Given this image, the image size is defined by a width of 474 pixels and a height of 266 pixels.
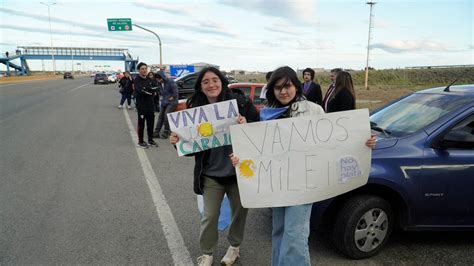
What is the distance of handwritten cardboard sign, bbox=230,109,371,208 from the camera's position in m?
2.54

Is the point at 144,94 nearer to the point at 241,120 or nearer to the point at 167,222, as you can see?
the point at 167,222

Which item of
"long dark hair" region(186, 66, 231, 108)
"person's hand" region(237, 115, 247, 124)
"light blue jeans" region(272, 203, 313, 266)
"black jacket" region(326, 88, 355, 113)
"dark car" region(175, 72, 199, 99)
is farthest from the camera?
"dark car" region(175, 72, 199, 99)

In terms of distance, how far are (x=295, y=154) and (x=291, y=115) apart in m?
0.30

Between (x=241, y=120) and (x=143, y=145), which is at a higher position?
(x=241, y=120)

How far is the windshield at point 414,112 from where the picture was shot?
3.25m

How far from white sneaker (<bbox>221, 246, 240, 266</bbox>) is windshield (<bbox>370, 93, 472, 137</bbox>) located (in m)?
1.88

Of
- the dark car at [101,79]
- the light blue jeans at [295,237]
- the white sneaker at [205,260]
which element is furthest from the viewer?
the dark car at [101,79]

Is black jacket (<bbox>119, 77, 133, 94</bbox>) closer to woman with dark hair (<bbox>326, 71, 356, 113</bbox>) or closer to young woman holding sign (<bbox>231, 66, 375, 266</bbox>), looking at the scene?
woman with dark hair (<bbox>326, 71, 356, 113</bbox>)

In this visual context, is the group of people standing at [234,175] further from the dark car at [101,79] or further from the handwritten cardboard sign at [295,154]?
the dark car at [101,79]

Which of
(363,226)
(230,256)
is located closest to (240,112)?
(230,256)

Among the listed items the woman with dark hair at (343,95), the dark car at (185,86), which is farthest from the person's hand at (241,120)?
the dark car at (185,86)

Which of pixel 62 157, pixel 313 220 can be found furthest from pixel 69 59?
pixel 313 220

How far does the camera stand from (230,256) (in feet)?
10.2

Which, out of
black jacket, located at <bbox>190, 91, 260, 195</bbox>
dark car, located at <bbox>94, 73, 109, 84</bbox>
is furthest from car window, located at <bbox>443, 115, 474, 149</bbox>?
dark car, located at <bbox>94, 73, 109, 84</bbox>
